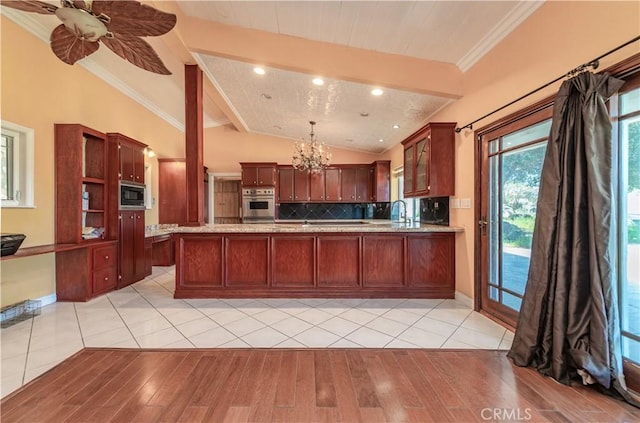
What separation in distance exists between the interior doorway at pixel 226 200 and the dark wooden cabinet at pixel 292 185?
1.30m

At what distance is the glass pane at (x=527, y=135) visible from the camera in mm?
2226

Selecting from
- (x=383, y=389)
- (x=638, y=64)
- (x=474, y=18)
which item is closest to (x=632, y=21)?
(x=638, y=64)

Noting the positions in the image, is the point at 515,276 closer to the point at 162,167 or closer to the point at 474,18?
the point at 474,18

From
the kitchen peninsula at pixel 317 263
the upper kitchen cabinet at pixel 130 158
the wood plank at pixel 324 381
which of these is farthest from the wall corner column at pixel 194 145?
the wood plank at pixel 324 381

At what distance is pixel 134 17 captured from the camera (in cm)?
170

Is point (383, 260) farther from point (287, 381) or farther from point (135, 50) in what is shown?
point (135, 50)

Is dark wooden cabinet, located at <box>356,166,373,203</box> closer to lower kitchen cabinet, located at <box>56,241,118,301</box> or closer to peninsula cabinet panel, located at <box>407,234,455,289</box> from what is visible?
peninsula cabinet panel, located at <box>407,234,455,289</box>

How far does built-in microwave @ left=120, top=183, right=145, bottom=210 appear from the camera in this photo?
387 centimetres

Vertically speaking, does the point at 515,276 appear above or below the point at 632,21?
below

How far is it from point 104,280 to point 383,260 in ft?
11.9

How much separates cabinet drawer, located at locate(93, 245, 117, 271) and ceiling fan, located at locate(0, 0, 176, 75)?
2356 mm

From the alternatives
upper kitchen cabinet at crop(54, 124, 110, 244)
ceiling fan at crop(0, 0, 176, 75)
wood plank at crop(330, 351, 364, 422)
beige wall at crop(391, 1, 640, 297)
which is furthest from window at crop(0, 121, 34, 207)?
beige wall at crop(391, 1, 640, 297)

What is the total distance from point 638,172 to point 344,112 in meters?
3.57

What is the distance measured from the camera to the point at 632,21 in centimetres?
157
